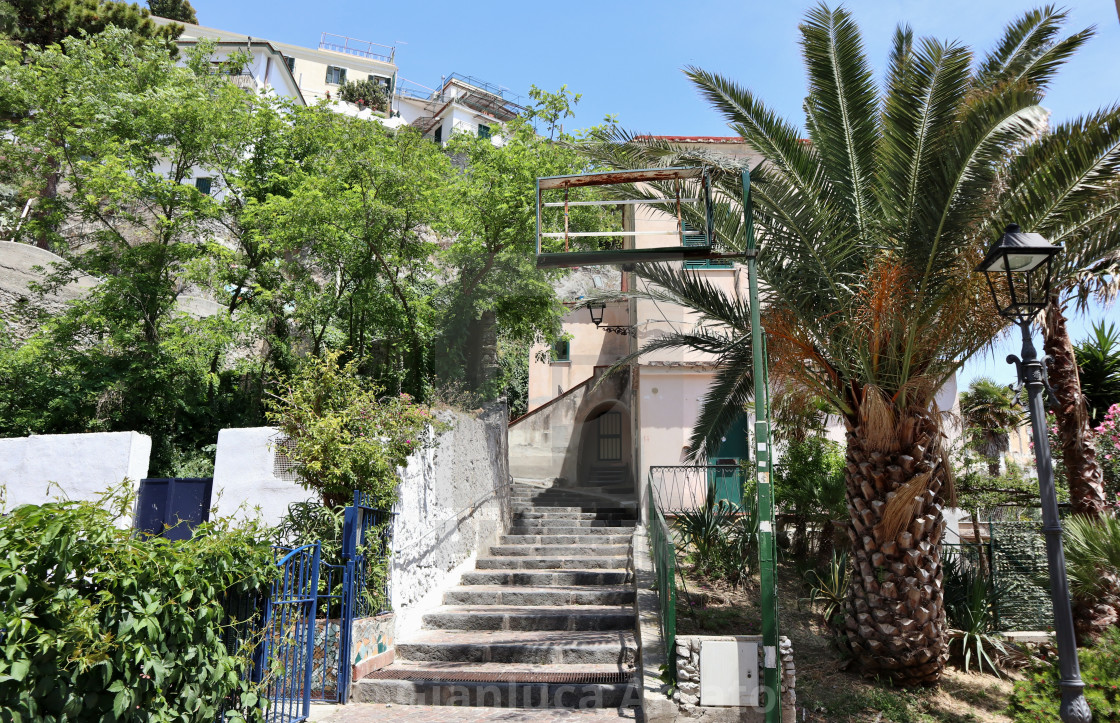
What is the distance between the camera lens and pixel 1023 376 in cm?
602

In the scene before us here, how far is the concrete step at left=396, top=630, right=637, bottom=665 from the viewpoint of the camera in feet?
27.2

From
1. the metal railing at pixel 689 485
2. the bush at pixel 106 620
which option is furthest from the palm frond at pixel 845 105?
the bush at pixel 106 620

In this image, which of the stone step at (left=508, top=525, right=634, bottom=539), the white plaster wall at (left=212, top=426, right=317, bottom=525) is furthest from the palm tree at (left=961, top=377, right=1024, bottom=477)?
the white plaster wall at (left=212, top=426, right=317, bottom=525)

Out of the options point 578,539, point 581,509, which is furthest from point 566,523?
point 578,539

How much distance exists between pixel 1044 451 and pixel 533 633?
5.97 meters

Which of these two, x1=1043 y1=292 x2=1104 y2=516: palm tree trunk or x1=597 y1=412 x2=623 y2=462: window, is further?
x1=597 y1=412 x2=623 y2=462: window

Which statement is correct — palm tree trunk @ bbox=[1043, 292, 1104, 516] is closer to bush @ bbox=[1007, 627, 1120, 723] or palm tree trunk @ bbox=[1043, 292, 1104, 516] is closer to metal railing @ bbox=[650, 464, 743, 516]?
bush @ bbox=[1007, 627, 1120, 723]

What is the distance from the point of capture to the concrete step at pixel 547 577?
1066cm

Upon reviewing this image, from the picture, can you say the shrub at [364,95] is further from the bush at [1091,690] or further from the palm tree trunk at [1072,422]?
the bush at [1091,690]

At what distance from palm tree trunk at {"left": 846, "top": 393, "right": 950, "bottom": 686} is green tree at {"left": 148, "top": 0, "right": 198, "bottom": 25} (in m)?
49.2

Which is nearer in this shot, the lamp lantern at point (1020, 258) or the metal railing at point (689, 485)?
the lamp lantern at point (1020, 258)

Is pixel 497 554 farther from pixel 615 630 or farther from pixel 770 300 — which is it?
pixel 770 300

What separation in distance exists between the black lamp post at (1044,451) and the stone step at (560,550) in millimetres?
6907

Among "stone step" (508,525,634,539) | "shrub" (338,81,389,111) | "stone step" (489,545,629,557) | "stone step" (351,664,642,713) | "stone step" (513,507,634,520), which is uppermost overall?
"shrub" (338,81,389,111)
